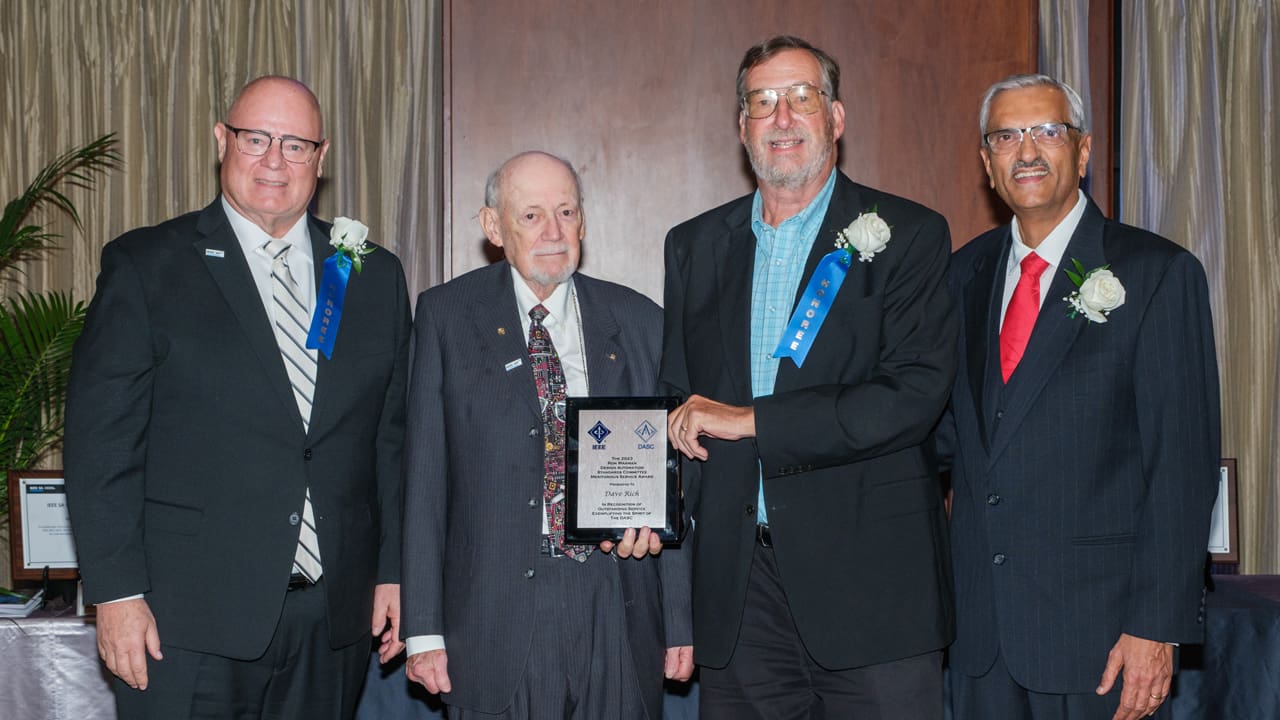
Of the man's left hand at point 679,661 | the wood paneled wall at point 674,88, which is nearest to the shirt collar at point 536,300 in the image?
the man's left hand at point 679,661

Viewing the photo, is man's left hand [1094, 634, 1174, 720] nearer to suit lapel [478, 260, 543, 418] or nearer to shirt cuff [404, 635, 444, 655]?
suit lapel [478, 260, 543, 418]

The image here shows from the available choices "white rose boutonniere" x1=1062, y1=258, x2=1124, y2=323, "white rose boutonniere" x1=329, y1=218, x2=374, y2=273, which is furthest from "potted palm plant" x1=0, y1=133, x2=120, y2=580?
"white rose boutonniere" x1=1062, y1=258, x2=1124, y2=323

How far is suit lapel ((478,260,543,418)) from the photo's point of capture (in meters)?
2.57

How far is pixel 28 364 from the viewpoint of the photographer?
374 centimetres

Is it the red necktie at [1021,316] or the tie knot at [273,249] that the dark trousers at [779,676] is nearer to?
the red necktie at [1021,316]

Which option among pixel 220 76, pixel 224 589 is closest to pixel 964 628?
pixel 224 589

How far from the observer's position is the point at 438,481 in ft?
8.46

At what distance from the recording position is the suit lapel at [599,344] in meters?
2.64

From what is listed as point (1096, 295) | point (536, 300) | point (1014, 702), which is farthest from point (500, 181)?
point (1014, 702)

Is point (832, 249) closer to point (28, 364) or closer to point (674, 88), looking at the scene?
point (674, 88)

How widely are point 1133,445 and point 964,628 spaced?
0.60 m

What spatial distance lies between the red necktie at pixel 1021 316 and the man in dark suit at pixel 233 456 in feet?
5.31

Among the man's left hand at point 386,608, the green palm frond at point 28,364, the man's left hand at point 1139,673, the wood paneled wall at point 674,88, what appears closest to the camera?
the man's left hand at point 1139,673

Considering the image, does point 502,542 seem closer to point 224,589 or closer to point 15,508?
point 224,589
